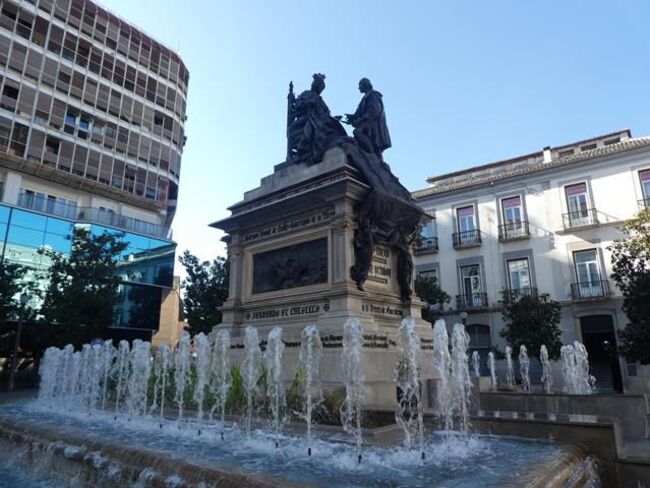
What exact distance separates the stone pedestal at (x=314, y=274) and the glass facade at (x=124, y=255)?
2109cm

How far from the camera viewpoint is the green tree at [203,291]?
18.2m

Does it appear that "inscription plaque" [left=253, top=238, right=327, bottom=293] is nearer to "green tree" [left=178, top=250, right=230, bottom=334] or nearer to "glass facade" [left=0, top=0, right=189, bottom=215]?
"green tree" [left=178, top=250, right=230, bottom=334]

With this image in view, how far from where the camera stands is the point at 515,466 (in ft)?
13.2

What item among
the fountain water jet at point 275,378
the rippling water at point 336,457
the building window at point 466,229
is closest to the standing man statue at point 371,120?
the fountain water jet at point 275,378

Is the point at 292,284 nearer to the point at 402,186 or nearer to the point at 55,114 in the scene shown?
the point at 402,186

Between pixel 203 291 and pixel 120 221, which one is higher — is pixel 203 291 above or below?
below

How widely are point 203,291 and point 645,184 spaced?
24060mm

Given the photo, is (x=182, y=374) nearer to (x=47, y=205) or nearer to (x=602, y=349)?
(x=602, y=349)

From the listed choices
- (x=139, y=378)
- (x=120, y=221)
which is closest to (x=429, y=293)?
(x=139, y=378)

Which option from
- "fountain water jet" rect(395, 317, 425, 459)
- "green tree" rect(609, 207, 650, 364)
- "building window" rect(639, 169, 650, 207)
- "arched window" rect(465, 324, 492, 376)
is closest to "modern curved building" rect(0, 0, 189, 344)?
"arched window" rect(465, 324, 492, 376)

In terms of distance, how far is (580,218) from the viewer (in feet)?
89.4

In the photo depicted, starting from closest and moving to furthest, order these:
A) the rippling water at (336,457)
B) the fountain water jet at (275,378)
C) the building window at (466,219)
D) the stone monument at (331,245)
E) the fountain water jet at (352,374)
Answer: the rippling water at (336,457) < the fountain water jet at (352,374) < the fountain water jet at (275,378) < the stone monument at (331,245) < the building window at (466,219)

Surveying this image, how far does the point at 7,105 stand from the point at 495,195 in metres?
32.0

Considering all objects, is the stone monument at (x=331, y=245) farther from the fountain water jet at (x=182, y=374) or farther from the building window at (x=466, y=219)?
the building window at (x=466, y=219)
